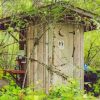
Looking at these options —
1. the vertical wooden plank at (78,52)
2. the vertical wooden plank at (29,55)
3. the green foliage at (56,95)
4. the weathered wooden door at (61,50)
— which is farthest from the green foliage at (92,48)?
the green foliage at (56,95)

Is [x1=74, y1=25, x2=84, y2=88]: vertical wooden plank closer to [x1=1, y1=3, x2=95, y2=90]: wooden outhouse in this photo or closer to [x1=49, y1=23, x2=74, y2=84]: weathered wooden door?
[x1=1, y1=3, x2=95, y2=90]: wooden outhouse

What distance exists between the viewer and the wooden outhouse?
11.6 meters

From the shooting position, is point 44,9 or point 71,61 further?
point 71,61

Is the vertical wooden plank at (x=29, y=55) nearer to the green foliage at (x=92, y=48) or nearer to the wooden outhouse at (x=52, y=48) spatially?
the wooden outhouse at (x=52, y=48)

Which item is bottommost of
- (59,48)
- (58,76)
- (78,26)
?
(58,76)

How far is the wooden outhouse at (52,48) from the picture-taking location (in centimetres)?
1164

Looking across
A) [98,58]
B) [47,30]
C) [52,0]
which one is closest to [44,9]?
[52,0]

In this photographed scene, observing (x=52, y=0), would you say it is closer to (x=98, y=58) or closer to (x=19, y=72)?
(x=19, y=72)

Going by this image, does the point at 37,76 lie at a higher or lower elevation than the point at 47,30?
lower

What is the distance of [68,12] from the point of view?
37.3 ft

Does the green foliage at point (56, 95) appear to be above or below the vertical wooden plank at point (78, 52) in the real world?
below

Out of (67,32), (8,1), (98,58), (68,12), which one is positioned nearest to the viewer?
(8,1)

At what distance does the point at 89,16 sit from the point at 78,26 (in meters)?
0.99

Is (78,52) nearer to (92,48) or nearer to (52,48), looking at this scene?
(52,48)
